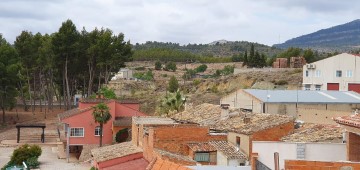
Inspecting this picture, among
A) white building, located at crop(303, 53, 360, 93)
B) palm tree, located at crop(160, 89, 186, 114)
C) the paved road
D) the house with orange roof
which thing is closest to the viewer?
the paved road

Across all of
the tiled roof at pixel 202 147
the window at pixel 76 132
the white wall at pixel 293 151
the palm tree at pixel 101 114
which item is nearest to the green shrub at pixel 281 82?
the window at pixel 76 132

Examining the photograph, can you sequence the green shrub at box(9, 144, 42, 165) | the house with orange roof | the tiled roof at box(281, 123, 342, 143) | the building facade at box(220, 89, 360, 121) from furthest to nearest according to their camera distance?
the house with orange roof
the green shrub at box(9, 144, 42, 165)
the building facade at box(220, 89, 360, 121)
the tiled roof at box(281, 123, 342, 143)

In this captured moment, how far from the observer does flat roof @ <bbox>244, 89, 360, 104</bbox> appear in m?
41.2

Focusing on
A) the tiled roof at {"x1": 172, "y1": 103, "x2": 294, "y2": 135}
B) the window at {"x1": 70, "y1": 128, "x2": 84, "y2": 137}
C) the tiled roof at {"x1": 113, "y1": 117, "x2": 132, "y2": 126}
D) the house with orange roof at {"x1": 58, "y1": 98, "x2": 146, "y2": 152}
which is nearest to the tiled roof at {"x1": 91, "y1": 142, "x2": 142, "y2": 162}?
the tiled roof at {"x1": 172, "y1": 103, "x2": 294, "y2": 135}

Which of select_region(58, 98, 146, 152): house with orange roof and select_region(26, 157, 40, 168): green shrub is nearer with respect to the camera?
select_region(26, 157, 40, 168): green shrub

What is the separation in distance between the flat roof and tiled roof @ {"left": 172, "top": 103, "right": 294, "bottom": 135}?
3.48 meters

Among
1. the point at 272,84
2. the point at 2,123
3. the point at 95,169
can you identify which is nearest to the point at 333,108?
the point at 95,169

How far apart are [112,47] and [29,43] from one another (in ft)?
45.5

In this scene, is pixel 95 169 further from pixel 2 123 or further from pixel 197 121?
pixel 2 123

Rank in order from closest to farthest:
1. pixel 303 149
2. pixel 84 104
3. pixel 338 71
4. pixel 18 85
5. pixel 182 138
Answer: pixel 303 149, pixel 182 138, pixel 84 104, pixel 338 71, pixel 18 85

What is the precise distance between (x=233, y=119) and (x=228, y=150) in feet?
20.9

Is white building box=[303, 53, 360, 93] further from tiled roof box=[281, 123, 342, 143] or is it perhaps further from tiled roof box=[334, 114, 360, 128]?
tiled roof box=[334, 114, 360, 128]

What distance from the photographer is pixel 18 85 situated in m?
83.2

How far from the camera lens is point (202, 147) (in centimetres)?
3039
